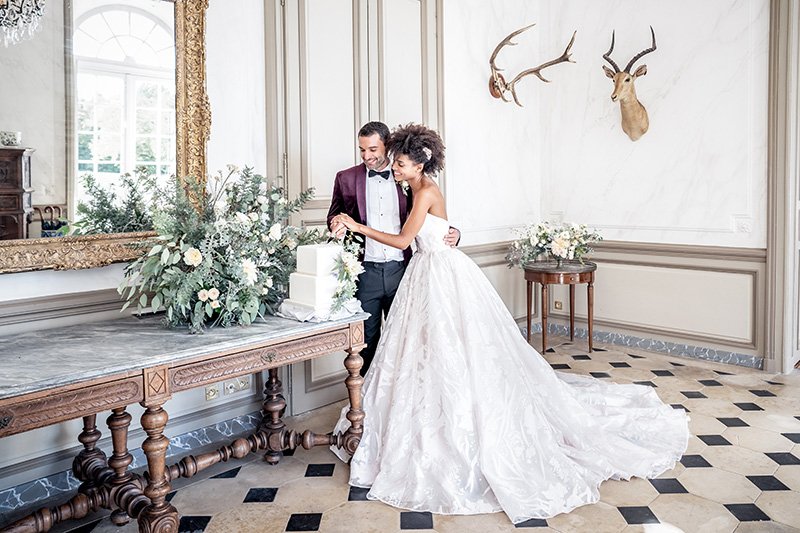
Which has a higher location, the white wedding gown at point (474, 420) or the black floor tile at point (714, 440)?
the white wedding gown at point (474, 420)

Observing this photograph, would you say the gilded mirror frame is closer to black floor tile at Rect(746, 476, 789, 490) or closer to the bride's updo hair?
the bride's updo hair

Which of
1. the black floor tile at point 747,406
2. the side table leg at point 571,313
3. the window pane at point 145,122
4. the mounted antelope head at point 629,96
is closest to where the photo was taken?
the window pane at point 145,122

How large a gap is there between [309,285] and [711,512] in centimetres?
209

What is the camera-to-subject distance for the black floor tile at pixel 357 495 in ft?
9.68

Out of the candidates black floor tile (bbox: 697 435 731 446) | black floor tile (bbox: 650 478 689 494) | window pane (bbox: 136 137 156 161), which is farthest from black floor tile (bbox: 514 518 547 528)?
window pane (bbox: 136 137 156 161)

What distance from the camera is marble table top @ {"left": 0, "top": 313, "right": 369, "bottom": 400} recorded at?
2.15 metres

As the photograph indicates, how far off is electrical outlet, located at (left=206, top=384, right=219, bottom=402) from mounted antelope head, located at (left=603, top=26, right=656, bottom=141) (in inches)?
157

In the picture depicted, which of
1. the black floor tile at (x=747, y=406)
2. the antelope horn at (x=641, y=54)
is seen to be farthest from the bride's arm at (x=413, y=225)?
the antelope horn at (x=641, y=54)

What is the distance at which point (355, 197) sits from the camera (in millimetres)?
3811

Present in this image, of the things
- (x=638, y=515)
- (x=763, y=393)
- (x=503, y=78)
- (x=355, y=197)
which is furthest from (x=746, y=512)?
(x=503, y=78)

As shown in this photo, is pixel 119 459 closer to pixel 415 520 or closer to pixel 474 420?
pixel 415 520

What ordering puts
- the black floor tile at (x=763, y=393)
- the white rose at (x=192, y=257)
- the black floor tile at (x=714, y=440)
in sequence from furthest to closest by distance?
the black floor tile at (x=763, y=393) < the black floor tile at (x=714, y=440) < the white rose at (x=192, y=257)

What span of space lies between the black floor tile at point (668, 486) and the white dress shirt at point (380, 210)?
1.85 m

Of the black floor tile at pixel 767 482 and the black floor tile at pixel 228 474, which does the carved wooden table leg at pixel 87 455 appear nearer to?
the black floor tile at pixel 228 474
